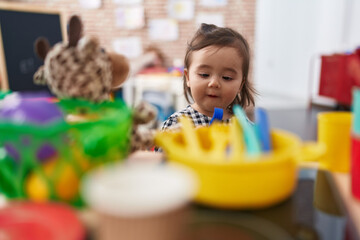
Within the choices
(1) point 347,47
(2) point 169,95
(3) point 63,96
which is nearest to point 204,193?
(3) point 63,96

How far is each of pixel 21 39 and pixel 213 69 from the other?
1.45m

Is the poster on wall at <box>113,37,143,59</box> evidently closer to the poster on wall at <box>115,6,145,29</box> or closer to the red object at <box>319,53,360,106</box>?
the poster on wall at <box>115,6,145,29</box>

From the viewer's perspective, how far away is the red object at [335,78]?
307 cm

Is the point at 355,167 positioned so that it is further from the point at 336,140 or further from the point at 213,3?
the point at 213,3

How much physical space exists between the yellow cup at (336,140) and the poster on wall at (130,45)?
3708 mm

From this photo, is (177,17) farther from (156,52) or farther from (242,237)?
(242,237)

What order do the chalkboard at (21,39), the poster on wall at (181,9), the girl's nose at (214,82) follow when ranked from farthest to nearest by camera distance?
Result: the poster on wall at (181,9) → the chalkboard at (21,39) → the girl's nose at (214,82)

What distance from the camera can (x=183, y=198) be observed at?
0.26 metres

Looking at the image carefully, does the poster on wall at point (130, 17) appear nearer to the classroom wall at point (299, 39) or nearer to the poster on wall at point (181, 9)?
the poster on wall at point (181, 9)

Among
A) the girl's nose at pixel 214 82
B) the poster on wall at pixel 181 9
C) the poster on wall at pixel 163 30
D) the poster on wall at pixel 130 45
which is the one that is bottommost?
the girl's nose at pixel 214 82

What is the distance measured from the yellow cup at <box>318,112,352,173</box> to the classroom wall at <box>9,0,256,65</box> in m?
3.53

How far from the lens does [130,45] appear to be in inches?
159

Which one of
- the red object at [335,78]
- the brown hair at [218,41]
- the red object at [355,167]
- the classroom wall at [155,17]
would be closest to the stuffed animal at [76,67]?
the red object at [355,167]

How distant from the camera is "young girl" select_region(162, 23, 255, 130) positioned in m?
0.98
